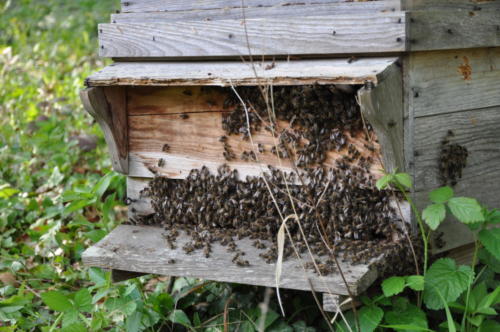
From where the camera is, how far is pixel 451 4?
2863mm

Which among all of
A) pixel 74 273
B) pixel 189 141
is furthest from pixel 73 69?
pixel 189 141

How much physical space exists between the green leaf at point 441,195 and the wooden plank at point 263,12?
0.77 meters

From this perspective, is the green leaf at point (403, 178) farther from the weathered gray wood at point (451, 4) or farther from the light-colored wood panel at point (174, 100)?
the light-colored wood panel at point (174, 100)

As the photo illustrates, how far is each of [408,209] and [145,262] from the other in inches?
48.4

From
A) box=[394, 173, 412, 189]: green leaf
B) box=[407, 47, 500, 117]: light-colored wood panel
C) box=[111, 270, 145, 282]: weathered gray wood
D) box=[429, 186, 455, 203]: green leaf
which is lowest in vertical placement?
box=[111, 270, 145, 282]: weathered gray wood

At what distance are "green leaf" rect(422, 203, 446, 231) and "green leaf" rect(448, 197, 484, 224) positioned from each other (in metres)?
0.05

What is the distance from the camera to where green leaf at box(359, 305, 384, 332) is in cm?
272

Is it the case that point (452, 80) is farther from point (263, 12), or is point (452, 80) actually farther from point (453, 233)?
point (263, 12)

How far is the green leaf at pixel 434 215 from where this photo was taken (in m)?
2.52

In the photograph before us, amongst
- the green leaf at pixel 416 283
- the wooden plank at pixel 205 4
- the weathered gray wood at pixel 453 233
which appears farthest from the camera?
the weathered gray wood at pixel 453 233

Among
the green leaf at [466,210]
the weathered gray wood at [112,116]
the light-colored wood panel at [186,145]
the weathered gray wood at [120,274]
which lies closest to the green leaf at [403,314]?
the green leaf at [466,210]

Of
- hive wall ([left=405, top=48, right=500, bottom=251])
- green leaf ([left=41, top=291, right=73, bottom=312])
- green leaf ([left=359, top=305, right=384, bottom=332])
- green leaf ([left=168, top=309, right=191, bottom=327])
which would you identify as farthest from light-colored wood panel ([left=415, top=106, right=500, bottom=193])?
green leaf ([left=41, top=291, right=73, bottom=312])

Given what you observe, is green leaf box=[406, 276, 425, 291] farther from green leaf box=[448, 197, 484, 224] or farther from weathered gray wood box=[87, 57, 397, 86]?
weathered gray wood box=[87, 57, 397, 86]

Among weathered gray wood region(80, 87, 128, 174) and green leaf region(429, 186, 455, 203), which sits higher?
weathered gray wood region(80, 87, 128, 174)
